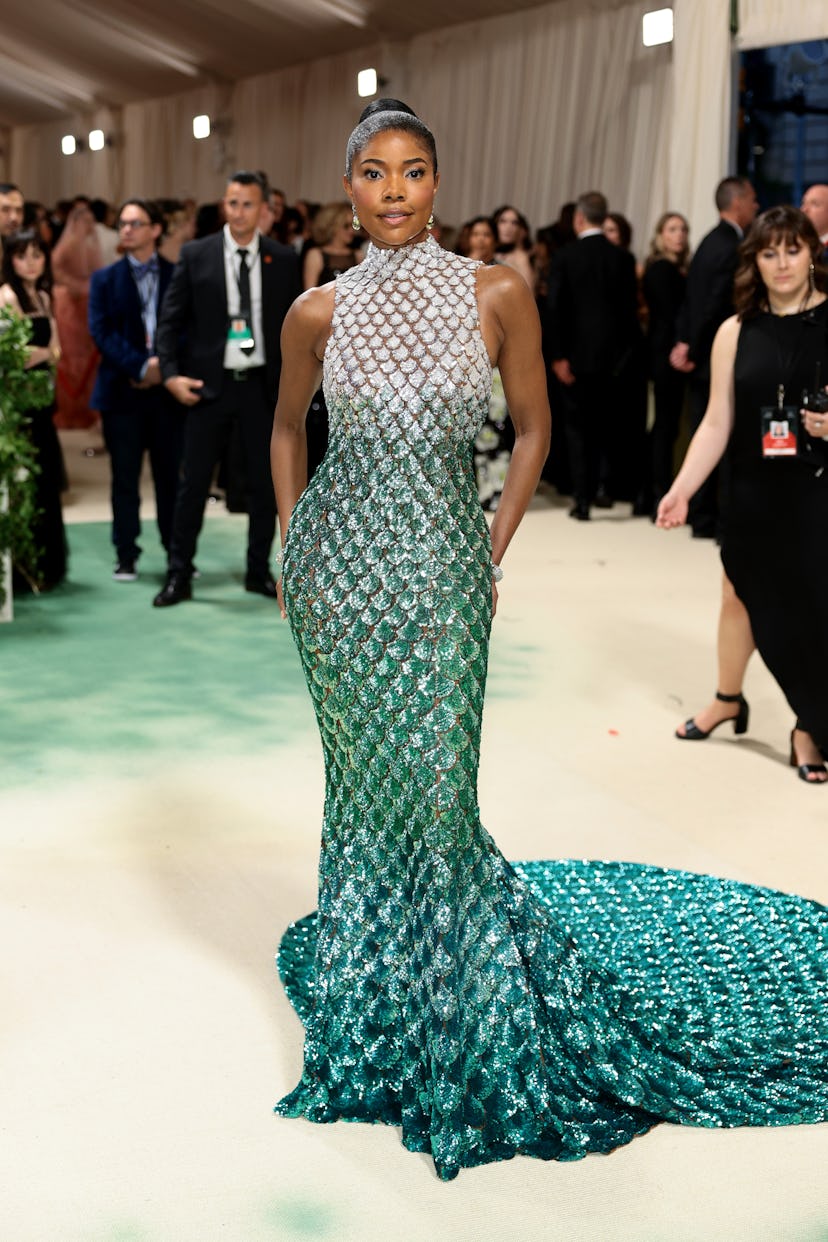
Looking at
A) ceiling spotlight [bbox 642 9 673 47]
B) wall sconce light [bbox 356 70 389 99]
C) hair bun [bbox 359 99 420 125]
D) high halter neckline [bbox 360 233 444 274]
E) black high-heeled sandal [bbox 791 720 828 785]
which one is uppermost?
wall sconce light [bbox 356 70 389 99]

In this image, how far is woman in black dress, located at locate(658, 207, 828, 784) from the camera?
4.52 m

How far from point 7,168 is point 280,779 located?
21.0 metres

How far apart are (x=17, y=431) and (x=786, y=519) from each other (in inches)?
134

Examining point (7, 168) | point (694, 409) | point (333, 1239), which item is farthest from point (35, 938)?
point (7, 168)

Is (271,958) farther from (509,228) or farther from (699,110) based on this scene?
(699,110)

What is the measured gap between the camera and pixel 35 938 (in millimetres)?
3494

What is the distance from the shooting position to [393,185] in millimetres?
2676

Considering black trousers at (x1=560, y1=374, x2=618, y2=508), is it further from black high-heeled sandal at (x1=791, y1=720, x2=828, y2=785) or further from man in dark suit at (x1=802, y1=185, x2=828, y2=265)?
black high-heeled sandal at (x1=791, y1=720, x2=828, y2=785)

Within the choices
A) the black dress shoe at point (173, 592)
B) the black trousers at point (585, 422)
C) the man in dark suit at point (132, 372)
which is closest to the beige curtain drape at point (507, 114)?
the black trousers at point (585, 422)

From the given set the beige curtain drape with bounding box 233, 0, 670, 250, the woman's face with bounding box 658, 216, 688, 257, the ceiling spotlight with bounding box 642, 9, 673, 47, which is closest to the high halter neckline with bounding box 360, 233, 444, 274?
the woman's face with bounding box 658, 216, 688, 257

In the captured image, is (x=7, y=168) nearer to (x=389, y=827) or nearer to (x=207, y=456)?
(x=207, y=456)

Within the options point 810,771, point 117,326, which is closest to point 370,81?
point 117,326

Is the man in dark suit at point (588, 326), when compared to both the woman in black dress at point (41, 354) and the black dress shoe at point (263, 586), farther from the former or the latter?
the woman in black dress at point (41, 354)

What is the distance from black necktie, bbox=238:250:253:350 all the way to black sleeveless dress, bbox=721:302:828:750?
2684 mm
